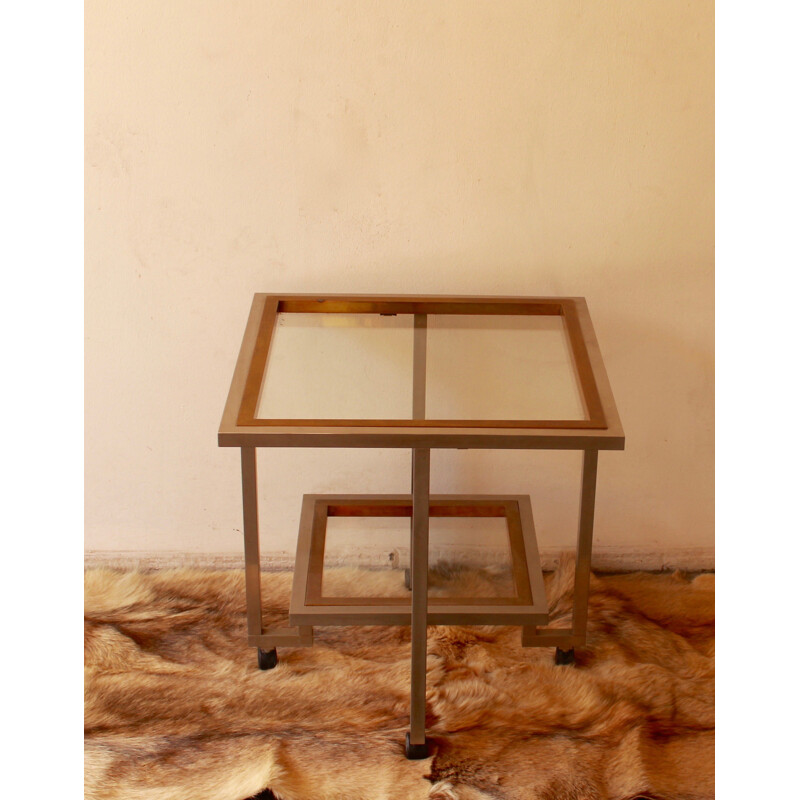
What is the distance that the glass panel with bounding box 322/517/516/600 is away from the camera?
196 cm

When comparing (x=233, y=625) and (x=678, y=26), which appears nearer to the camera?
(x=678, y=26)

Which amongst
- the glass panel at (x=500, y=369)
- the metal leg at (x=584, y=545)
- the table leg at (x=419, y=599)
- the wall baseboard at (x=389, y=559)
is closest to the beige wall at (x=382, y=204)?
the wall baseboard at (x=389, y=559)

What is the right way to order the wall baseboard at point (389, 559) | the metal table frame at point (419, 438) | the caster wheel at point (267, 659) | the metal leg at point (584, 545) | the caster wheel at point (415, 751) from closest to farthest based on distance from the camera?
1. the metal table frame at point (419, 438)
2. the caster wheel at point (415, 751)
3. the metal leg at point (584, 545)
4. the caster wheel at point (267, 659)
5. the wall baseboard at point (389, 559)

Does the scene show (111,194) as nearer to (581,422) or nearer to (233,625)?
(233,625)

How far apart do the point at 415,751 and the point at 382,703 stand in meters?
0.16

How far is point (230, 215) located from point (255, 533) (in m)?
0.69

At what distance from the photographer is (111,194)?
208 centimetres

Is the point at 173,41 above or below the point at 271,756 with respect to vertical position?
above

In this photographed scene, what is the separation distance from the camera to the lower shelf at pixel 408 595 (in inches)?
72.7

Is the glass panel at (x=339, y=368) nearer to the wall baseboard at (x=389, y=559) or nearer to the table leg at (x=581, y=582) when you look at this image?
the table leg at (x=581, y=582)

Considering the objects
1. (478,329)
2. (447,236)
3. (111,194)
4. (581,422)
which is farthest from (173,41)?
(581,422)

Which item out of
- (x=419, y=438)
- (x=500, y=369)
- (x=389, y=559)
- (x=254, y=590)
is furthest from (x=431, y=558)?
(x=419, y=438)

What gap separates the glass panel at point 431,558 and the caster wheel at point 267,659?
21cm

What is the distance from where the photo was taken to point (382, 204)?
2.07 metres
